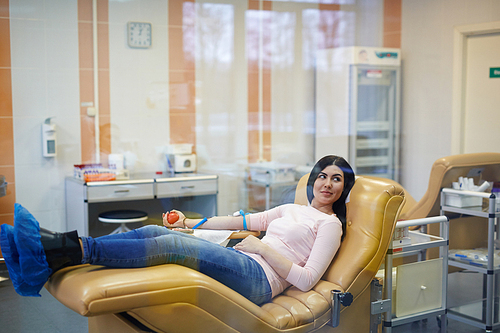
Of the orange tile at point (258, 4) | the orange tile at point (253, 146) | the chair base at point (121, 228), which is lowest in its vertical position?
the chair base at point (121, 228)

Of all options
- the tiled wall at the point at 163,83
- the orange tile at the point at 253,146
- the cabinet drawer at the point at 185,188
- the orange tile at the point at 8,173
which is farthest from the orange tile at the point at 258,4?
the orange tile at the point at 8,173

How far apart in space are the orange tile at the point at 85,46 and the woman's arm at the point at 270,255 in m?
1.30

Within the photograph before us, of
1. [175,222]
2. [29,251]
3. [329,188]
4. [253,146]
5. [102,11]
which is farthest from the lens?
[253,146]

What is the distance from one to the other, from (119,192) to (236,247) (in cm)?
84

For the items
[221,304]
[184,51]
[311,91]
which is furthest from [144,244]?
[311,91]

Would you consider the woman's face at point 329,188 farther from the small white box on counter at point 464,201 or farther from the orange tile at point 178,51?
the orange tile at point 178,51

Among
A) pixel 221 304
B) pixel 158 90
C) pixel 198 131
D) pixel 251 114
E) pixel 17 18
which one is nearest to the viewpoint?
pixel 221 304

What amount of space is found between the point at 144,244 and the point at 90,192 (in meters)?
0.89

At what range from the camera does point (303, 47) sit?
329 cm

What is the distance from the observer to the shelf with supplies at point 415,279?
6.10 feet

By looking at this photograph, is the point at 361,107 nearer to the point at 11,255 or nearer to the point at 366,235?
the point at 366,235

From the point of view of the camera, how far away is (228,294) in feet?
4.72

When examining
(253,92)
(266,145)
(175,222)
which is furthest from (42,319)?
(253,92)

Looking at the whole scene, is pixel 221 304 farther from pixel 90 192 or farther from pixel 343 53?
pixel 343 53
